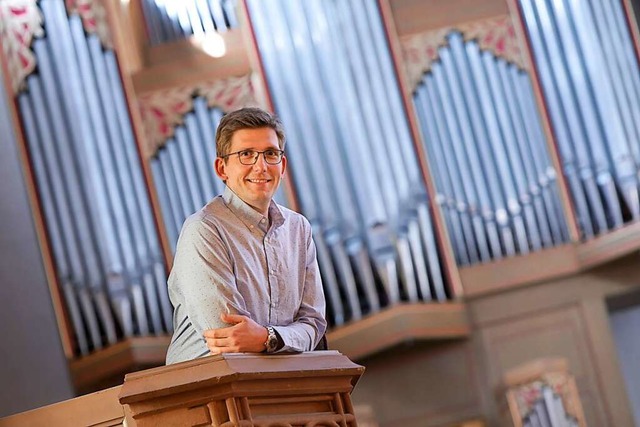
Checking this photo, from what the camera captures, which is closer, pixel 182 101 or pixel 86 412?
pixel 86 412

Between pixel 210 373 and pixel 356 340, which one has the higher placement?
pixel 210 373

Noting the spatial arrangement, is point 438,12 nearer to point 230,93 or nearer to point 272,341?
point 230,93

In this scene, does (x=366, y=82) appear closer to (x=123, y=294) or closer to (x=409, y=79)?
(x=409, y=79)

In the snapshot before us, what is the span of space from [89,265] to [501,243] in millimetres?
1904

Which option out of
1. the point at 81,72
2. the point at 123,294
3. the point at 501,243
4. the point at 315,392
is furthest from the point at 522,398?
the point at 315,392

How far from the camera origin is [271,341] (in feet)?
9.36

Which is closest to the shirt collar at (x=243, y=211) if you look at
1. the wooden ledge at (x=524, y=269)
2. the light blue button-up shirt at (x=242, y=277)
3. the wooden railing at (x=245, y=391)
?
the light blue button-up shirt at (x=242, y=277)

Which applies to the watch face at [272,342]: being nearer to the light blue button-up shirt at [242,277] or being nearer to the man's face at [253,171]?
the light blue button-up shirt at [242,277]

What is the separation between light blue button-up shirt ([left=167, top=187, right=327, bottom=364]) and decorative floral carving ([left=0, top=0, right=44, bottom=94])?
362 centimetres

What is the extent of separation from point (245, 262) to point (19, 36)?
3.83 m

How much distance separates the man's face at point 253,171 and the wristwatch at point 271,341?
1.05ft

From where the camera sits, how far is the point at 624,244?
6293 mm

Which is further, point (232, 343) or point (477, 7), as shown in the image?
point (477, 7)

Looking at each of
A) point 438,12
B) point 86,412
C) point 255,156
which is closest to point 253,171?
point 255,156
